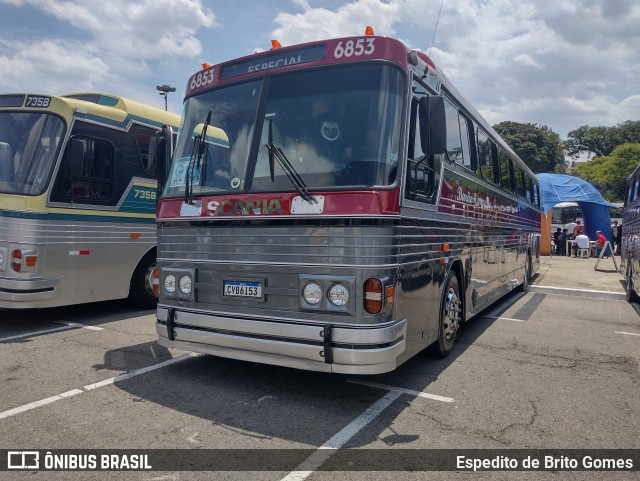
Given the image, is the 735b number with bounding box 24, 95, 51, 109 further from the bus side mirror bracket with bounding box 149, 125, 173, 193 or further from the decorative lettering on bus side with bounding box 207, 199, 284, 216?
the decorative lettering on bus side with bounding box 207, 199, 284, 216

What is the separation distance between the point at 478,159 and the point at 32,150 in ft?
20.9

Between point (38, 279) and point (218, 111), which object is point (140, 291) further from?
point (218, 111)

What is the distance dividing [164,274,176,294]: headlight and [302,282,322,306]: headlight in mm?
1553

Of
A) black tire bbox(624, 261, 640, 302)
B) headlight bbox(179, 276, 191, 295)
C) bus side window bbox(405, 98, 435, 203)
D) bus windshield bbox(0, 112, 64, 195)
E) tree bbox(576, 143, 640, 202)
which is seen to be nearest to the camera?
bus side window bbox(405, 98, 435, 203)

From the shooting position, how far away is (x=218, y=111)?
5.10 metres

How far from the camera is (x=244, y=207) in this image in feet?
14.9

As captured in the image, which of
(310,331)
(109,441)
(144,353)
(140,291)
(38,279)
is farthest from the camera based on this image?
(140,291)

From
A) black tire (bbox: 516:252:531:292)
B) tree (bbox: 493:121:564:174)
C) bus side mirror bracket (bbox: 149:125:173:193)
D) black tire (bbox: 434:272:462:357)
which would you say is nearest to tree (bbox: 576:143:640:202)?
tree (bbox: 493:121:564:174)

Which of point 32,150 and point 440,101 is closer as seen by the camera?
point 440,101

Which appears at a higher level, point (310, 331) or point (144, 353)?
point (310, 331)

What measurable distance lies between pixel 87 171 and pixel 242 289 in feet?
14.6

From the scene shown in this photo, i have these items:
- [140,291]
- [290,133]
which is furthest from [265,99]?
[140,291]

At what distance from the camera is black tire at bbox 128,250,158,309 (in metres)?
8.59

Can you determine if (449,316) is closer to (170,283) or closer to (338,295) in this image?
(338,295)
